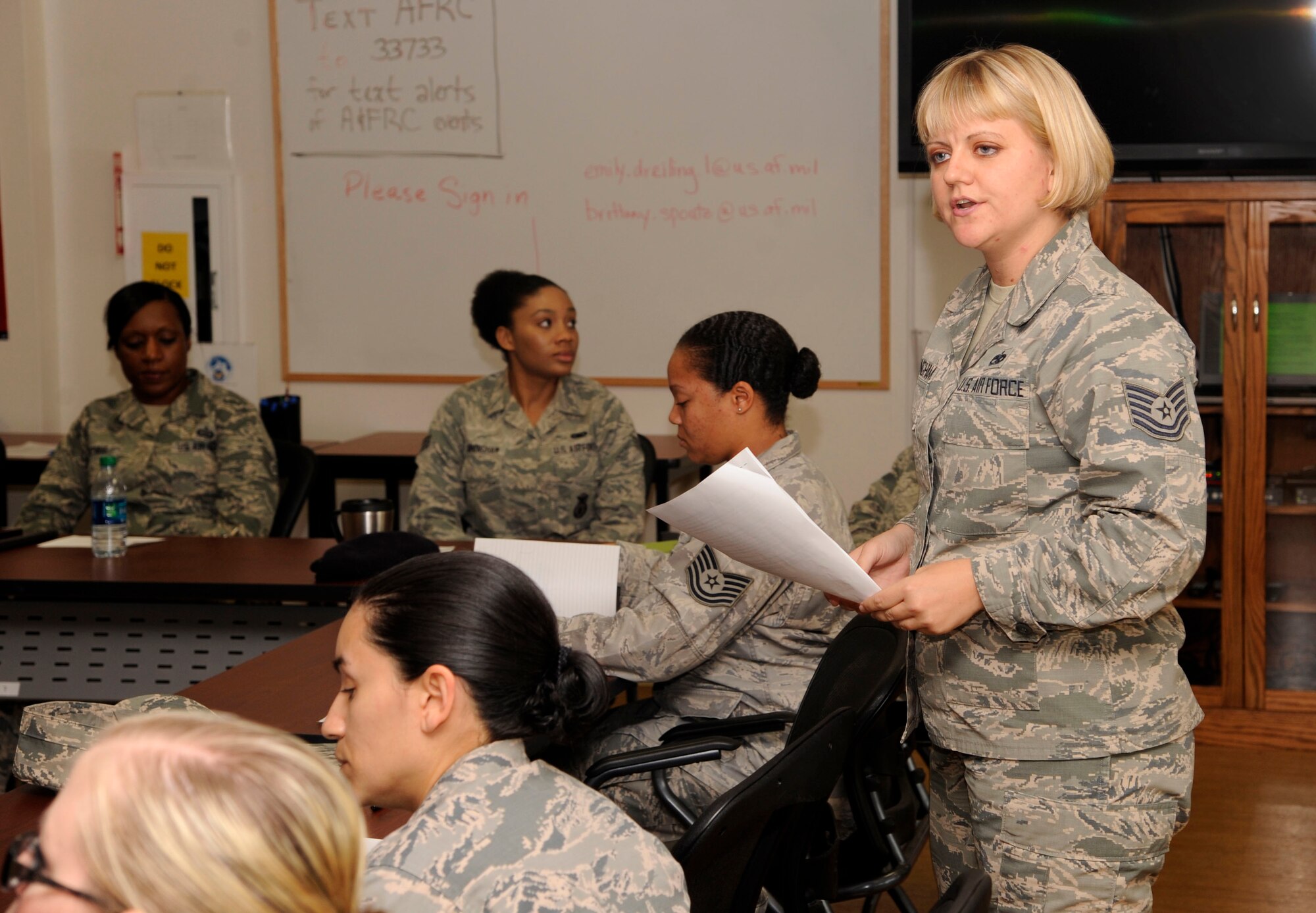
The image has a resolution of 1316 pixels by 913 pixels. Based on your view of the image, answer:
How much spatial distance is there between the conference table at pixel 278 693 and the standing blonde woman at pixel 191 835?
2.24ft

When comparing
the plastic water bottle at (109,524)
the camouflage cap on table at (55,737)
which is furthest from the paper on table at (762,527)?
the plastic water bottle at (109,524)

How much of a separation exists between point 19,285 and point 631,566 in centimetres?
374

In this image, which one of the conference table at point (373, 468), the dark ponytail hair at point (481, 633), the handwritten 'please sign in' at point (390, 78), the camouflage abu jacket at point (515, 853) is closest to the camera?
the camouflage abu jacket at point (515, 853)

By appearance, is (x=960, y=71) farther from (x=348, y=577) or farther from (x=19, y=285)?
(x=19, y=285)

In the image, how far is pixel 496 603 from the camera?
3.80 feet

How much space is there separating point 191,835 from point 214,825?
13 mm

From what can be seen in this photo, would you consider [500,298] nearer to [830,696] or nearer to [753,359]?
[753,359]

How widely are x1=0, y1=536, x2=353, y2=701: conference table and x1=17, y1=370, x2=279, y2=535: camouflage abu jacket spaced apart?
0.71m

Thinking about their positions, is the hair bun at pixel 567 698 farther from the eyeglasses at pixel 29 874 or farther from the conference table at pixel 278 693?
the eyeglasses at pixel 29 874

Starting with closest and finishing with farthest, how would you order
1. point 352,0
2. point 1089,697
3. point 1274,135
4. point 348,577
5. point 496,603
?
1. point 496,603
2. point 1089,697
3. point 348,577
4. point 1274,135
5. point 352,0

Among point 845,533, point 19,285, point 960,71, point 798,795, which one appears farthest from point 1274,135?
point 19,285

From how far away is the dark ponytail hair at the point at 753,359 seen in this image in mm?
2201

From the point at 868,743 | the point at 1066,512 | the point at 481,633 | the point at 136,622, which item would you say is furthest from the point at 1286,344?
the point at 481,633

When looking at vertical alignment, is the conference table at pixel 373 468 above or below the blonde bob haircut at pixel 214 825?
below
